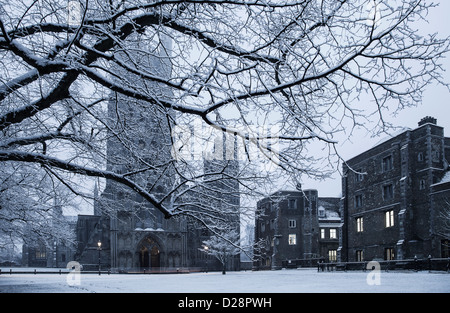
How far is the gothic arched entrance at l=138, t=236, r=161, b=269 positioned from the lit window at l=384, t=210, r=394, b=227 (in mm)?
29626

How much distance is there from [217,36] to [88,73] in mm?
2212

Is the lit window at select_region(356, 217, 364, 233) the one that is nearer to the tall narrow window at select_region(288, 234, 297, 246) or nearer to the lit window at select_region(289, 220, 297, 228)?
the lit window at select_region(289, 220, 297, 228)

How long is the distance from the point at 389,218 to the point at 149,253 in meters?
31.5

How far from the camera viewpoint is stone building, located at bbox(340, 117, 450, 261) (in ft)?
96.6

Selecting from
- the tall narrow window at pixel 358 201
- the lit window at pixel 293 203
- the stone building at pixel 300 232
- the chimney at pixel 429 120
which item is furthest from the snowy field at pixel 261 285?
the lit window at pixel 293 203

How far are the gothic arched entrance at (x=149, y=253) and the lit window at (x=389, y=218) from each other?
2963cm

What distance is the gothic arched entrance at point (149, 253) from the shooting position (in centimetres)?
5225

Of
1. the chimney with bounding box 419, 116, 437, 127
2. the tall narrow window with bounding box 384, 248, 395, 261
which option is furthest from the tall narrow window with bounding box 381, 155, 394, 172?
the tall narrow window with bounding box 384, 248, 395, 261

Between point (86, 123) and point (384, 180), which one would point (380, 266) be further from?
point (86, 123)

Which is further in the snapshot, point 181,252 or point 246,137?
point 181,252

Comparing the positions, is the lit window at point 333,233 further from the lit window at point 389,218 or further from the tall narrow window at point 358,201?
the lit window at point 389,218

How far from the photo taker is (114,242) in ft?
164
